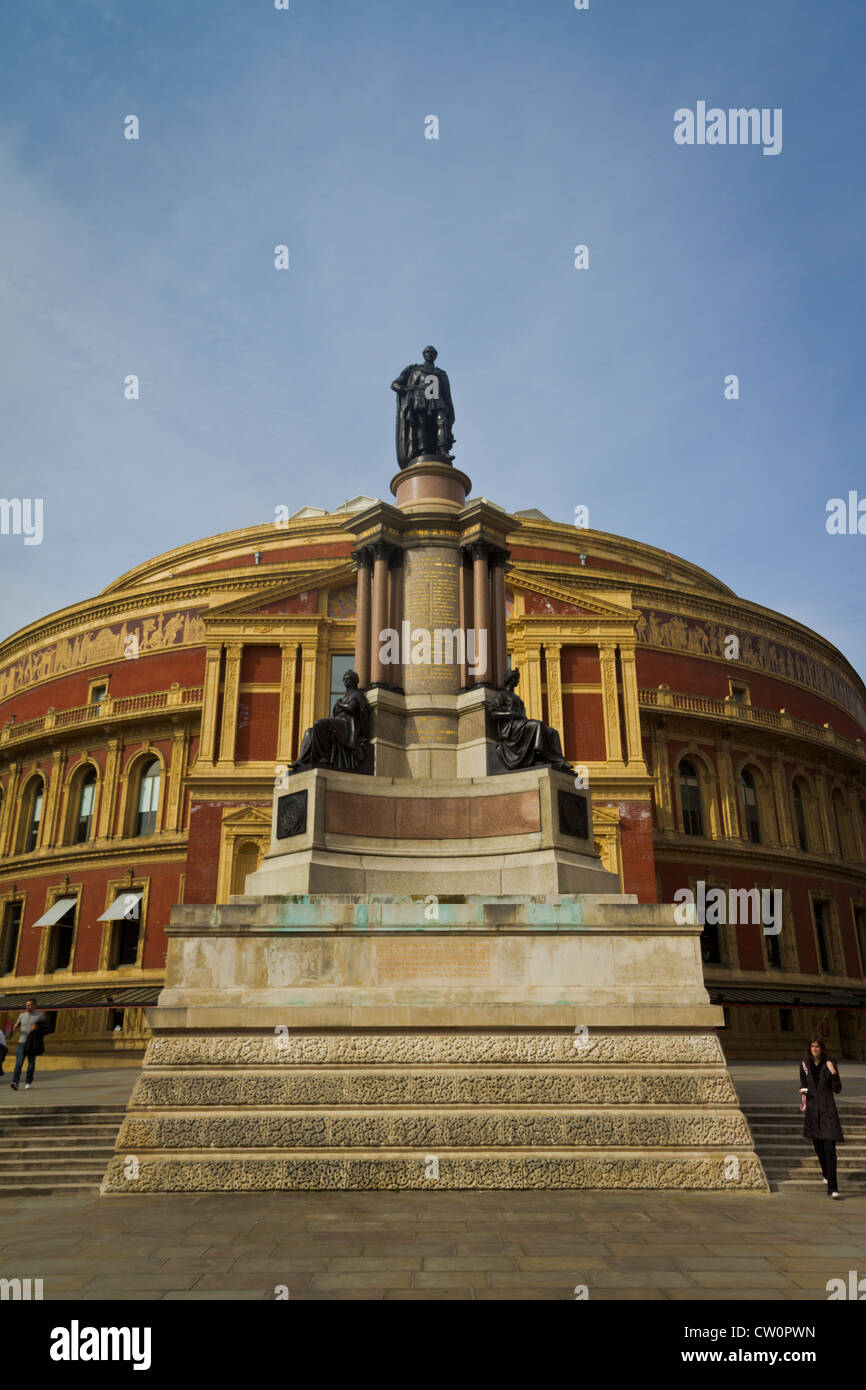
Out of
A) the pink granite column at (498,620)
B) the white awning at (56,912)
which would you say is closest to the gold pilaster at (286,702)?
the white awning at (56,912)

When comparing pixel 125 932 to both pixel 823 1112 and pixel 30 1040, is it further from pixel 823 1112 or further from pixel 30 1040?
pixel 823 1112

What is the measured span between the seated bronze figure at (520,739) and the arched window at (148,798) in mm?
26565

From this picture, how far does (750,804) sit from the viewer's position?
40.6m

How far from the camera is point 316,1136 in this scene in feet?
32.5

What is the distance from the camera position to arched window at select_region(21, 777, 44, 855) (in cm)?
4081

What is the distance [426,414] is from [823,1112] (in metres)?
12.1

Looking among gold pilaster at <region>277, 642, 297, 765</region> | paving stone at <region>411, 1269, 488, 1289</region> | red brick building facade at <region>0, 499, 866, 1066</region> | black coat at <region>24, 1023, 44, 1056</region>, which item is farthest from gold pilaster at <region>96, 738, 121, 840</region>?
paving stone at <region>411, 1269, 488, 1289</region>

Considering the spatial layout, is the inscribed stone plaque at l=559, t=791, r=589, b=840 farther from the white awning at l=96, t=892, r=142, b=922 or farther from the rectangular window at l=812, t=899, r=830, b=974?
the rectangular window at l=812, t=899, r=830, b=974

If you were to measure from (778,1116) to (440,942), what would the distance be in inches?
214

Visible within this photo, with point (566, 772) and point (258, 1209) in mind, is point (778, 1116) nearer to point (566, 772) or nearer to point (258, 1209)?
point (566, 772)

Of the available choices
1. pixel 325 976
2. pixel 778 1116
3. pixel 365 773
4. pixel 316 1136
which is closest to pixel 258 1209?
pixel 316 1136

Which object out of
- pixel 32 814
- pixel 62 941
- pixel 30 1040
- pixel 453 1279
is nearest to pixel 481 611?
pixel 453 1279

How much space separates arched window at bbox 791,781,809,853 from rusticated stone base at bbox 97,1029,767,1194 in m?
33.4

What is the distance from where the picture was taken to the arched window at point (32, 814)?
40812 millimetres
